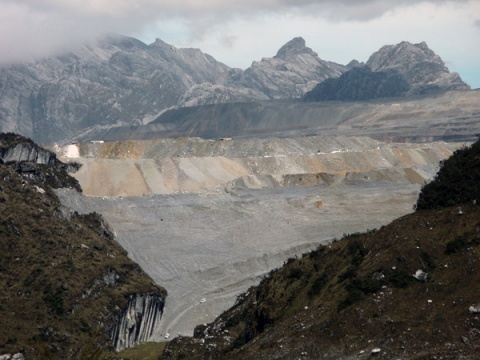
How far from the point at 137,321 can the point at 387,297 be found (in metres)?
39.8

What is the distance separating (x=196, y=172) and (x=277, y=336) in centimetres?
10588

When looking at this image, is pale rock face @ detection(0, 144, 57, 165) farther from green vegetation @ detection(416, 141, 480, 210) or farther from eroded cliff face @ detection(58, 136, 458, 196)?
green vegetation @ detection(416, 141, 480, 210)

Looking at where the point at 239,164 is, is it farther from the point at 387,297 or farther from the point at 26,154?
the point at 387,297

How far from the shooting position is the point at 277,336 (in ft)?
122

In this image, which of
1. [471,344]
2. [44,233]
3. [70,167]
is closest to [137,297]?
[44,233]

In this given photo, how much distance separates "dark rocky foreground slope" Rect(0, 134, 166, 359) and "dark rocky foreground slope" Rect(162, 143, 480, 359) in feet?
50.1

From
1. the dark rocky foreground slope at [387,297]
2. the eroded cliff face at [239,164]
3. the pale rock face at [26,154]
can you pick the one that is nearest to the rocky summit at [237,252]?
the dark rocky foreground slope at [387,297]

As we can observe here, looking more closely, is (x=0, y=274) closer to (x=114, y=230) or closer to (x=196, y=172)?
(x=114, y=230)

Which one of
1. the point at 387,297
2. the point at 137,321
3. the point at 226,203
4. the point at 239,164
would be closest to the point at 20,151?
→ the point at 226,203

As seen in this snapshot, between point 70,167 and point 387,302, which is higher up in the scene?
point 70,167

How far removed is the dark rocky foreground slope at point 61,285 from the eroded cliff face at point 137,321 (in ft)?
0.28

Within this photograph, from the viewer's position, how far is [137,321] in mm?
70250

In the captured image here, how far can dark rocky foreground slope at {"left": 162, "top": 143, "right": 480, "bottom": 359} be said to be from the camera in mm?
31156

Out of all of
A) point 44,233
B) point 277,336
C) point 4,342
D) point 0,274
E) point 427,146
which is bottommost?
point 277,336
